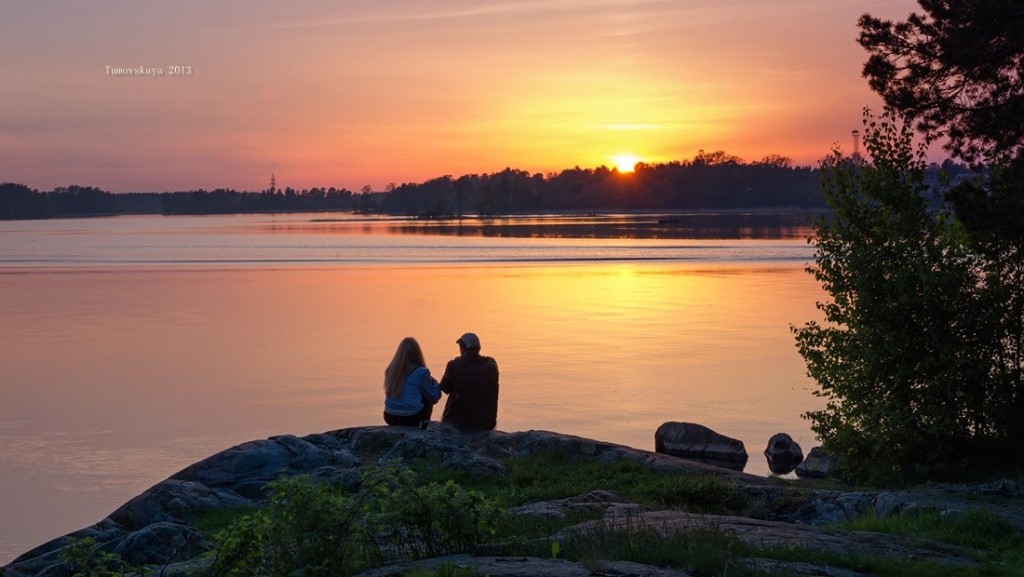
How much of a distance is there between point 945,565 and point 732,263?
170 ft

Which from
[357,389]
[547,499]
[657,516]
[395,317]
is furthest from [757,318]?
[657,516]

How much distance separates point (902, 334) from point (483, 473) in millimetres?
5667

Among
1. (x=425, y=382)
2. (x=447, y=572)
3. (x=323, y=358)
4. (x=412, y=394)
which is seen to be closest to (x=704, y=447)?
(x=425, y=382)

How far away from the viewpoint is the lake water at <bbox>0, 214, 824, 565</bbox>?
1788cm

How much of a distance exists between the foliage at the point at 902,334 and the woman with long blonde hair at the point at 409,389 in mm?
5197

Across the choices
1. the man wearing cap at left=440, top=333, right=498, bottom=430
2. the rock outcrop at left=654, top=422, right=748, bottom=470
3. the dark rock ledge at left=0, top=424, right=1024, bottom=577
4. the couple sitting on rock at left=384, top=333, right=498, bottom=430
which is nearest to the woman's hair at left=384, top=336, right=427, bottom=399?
the couple sitting on rock at left=384, top=333, right=498, bottom=430

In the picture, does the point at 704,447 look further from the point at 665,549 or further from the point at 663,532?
the point at 665,549

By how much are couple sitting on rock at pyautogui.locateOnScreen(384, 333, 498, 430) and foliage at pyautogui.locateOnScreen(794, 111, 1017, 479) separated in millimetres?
4432

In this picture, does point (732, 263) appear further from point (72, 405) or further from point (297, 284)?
point (72, 405)

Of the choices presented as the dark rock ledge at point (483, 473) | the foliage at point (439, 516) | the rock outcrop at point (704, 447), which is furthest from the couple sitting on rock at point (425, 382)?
the foliage at point (439, 516)

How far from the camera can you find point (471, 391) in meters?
15.5

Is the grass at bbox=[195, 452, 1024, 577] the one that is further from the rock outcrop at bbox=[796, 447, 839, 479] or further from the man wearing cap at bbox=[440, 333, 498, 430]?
the rock outcrop at bbox=[796, 447, 839, 479]

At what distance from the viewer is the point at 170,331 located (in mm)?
31141

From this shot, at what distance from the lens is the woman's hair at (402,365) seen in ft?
49.4
